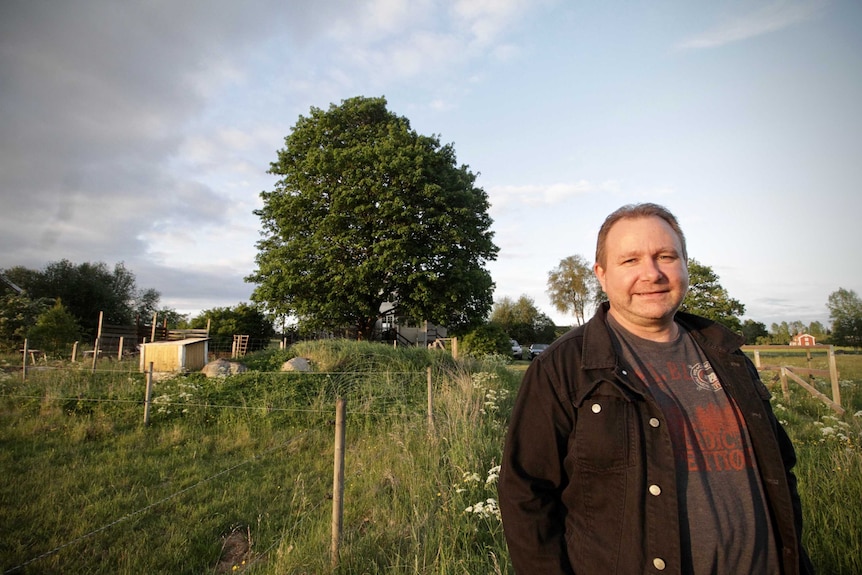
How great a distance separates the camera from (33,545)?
4.29 meters

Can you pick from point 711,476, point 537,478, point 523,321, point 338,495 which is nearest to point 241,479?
point 338,495

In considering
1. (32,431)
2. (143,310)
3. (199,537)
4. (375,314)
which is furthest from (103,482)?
(143,310)

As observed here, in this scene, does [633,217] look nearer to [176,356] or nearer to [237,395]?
[237,395]

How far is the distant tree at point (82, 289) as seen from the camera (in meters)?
34.2

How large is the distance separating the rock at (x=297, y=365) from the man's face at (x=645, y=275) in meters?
11.5

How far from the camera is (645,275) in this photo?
68.4 inches

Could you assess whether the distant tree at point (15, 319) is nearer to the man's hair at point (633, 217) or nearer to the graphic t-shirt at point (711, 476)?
the man's hair at point (633, 217)

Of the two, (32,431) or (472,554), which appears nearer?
(472,554)

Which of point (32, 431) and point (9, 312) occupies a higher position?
point (9, 312)

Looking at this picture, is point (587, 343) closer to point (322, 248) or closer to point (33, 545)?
point (33, 545)

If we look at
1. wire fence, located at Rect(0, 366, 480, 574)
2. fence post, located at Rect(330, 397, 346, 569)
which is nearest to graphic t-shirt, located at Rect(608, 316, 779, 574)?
fence post, located at Rect(330, 397, 346, 569)

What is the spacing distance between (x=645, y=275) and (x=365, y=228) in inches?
759

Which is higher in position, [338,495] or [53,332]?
[53,332]

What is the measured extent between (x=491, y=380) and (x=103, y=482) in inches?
328
